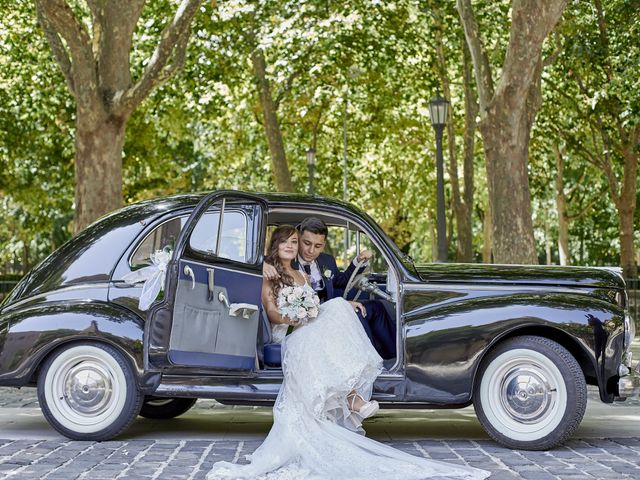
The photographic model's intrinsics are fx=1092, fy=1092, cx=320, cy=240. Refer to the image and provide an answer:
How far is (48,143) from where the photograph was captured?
97.3ft

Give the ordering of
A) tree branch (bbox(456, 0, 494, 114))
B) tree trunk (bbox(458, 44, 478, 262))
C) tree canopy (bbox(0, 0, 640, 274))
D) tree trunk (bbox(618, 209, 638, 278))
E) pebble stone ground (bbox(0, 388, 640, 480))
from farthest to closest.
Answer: tree trunk (bbox(618, 209, 638, 278))
tree trunk (bbox(458, 44, 478, 262))
tree canopy (bbox(0, 0, 640, 274))
tree branch (bbox(456, 0, 494, 114))
pebble stone ground (bbox(0, 388, 640, 480))

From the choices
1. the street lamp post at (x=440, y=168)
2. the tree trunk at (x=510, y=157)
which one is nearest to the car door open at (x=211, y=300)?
the tree trunk at (x=510, y=157)

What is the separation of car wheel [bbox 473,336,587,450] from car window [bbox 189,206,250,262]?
2.03 m

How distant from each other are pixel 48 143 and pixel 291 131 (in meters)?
10.1

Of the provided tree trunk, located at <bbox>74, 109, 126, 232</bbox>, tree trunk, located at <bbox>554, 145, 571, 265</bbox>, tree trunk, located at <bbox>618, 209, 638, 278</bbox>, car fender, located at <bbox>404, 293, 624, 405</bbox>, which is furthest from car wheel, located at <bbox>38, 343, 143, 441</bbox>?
tree trunk, located at <bbox>554, 145, 571, 265</bbox>

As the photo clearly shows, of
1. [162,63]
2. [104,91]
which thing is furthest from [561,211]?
[104,91]

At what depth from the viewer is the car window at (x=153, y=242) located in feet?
27.4

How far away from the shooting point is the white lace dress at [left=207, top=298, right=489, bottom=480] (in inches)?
261

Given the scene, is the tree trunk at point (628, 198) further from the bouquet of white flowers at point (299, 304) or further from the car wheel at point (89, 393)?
the car wheel at point (89, 393)

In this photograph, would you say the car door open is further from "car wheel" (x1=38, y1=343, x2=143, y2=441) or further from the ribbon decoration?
"car wheel" (x1=38, y1=343, x2=143, y2=441)

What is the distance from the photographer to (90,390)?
26.7ft

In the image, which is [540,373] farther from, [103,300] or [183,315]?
[103,300]

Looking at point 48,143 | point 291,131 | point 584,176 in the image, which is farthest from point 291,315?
point 584,176

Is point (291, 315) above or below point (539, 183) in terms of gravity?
below
